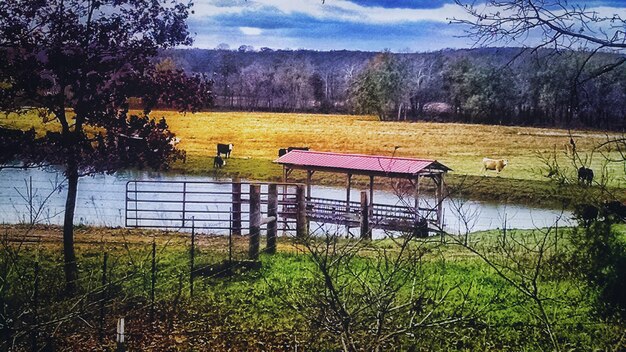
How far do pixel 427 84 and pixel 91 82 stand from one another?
2.82m

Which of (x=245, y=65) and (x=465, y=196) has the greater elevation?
(x=245, y=65)

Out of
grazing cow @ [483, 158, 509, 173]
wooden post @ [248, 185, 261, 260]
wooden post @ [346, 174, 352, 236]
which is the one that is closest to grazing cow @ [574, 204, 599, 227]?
grazing cow @ [483, 158, 509, 173]

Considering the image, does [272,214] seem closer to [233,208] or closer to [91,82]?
[233,208]

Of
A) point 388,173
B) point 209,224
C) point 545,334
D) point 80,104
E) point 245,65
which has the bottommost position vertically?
point 545,334

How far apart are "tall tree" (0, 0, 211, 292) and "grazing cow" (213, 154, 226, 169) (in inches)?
12.5

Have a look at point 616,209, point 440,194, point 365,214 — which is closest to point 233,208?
point 365,214

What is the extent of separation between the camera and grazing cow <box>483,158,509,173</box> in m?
5.82

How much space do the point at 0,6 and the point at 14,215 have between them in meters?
1.81

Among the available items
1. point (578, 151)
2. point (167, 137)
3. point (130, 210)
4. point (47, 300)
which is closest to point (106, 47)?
point (167, 137)

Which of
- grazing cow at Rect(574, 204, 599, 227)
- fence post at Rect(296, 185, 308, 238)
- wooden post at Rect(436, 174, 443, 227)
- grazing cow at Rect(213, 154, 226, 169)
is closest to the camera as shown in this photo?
grazing cow at Rect(574, 204, 599, 227)

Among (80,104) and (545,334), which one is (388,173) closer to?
(545,334)

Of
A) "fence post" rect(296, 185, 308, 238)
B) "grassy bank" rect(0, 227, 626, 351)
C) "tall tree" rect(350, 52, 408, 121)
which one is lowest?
"grassy bank" rect(0, 227, 626, 351)

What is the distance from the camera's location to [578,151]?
5758 mm

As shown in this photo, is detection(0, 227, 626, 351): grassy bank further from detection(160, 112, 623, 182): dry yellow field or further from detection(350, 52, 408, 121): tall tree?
detection(350, 52, 408, 121): tall tree
